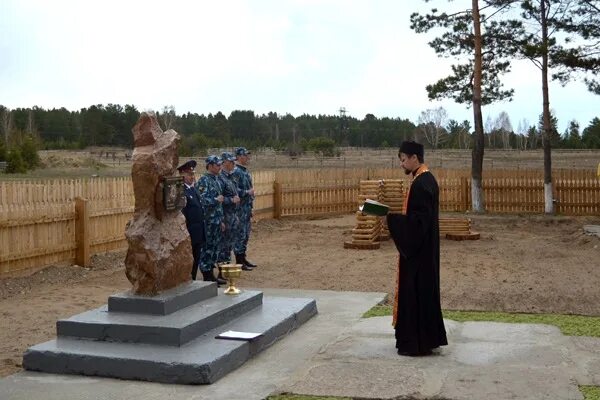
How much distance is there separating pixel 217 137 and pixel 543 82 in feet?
162

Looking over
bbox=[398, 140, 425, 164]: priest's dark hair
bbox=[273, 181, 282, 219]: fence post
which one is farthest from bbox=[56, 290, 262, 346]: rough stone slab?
bbox=[273, 181, 282, 219]: fence post

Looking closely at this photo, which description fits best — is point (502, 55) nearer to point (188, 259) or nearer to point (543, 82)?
point (543, 82)

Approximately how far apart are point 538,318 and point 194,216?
15.9 feet

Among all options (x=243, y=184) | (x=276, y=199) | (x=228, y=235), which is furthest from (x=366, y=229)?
(x=276, y=199)

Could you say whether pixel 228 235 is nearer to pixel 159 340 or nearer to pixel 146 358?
pixel 159 340

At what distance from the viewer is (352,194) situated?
1070 inches

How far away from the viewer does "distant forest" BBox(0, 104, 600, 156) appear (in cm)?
6059

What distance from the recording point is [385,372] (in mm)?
6758

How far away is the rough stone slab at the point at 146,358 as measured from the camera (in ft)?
21.8

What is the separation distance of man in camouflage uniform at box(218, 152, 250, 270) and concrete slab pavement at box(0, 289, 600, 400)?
445cm

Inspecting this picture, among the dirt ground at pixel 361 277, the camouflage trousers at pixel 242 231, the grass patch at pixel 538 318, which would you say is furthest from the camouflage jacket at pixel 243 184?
the grass patch at pixel 538 318

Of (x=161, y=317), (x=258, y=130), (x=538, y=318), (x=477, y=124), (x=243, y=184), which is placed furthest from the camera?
(x=258, y=130)

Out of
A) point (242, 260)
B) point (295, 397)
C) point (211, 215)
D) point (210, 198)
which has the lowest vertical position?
point (295, 397)

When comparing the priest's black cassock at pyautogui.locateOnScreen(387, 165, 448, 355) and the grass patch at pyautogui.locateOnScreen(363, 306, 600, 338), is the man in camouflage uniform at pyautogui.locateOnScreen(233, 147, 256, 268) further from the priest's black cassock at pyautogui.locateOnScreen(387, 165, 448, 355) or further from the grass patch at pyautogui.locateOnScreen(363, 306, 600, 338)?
the priest's black cassock at pyautogui.locateOnScreen(387, 165, 448, 355)
